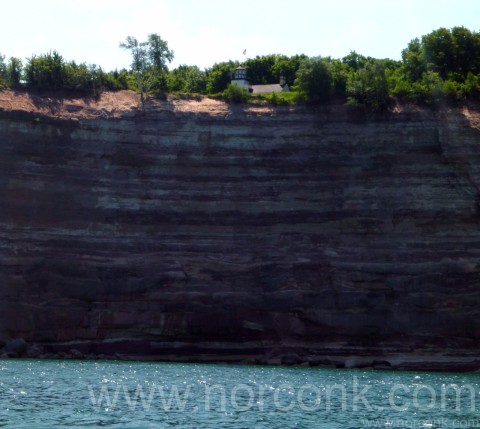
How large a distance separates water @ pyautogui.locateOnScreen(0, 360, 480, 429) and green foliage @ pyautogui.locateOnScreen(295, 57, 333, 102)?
16835mm

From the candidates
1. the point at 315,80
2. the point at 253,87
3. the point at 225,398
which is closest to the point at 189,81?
the point at 253,87

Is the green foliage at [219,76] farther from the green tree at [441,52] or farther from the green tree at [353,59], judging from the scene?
the green tree at [441,52]

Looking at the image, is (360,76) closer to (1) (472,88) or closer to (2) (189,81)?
(1) (472,88)

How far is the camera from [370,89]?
48.8 meters

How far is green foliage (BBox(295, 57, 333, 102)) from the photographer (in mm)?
49469

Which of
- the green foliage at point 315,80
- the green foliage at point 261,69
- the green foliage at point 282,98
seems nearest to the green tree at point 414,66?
the green foliage at point 315,80

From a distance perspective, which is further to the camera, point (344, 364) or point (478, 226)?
point (478, 226)

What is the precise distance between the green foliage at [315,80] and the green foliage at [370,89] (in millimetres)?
1067

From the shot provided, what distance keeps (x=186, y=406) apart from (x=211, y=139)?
24.7 metres

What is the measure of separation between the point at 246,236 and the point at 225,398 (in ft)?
65.8

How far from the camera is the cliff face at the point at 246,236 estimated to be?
144ft

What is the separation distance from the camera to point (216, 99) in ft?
165

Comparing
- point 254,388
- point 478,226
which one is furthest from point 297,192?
point 254,388

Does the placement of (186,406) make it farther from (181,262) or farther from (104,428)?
(181,262)
